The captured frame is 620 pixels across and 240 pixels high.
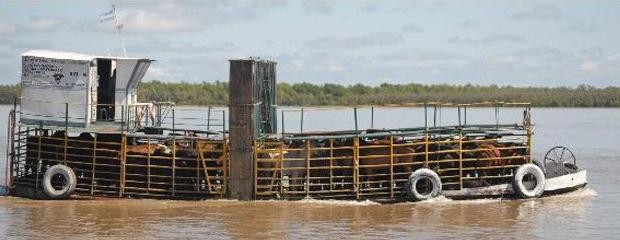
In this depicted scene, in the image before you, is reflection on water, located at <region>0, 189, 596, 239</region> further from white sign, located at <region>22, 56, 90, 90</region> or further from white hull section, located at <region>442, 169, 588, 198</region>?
white sign, located at <region>22, 56, 90, 90</region>

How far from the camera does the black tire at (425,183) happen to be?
77.0ft

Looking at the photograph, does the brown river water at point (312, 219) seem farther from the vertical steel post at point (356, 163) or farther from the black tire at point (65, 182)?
the vertical steel post at point (356, 163)

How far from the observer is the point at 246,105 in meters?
23.3

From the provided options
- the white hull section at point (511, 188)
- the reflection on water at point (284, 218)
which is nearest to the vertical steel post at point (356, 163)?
the reflection on water at point (284, 218)

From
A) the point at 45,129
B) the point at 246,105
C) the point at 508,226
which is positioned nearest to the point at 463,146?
the point at 508,226

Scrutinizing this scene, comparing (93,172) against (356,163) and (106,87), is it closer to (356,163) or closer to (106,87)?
(106,87)

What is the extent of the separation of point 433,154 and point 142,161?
25.1 ft

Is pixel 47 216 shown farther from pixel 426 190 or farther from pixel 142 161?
pixel 426 190

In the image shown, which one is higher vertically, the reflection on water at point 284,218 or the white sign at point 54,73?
the white sign at point 54,73

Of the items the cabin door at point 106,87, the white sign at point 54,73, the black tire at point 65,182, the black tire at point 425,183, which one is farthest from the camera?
the cabin door at point 106,87

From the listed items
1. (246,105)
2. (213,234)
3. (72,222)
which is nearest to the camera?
(213,234)

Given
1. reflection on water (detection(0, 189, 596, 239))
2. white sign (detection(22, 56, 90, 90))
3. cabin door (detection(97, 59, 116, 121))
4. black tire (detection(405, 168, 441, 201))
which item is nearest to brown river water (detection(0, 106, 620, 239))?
reflection on water (detection(0, 189, 596, 239))

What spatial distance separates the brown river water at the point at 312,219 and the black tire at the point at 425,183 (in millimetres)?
214

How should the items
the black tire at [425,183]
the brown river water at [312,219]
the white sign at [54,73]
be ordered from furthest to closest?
the white sign at [54,73], the black tire at [425,183], the brown river water at [312,219]
